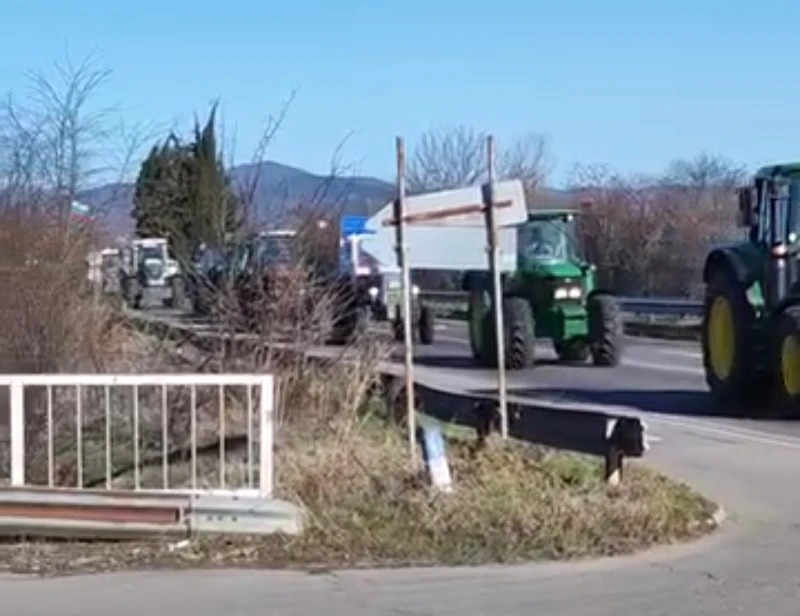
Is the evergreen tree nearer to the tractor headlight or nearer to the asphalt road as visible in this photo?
the asphalt road

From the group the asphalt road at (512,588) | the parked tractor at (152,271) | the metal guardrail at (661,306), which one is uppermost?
the parked tractor at (152,271)

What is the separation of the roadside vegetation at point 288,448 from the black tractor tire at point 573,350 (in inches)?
444

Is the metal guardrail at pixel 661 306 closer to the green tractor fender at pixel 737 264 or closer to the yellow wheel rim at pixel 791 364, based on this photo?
the green tractor fender at pixel 737 264

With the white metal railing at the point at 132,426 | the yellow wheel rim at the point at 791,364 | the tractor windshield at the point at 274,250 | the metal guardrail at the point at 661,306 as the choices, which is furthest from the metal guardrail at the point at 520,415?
the metal guardrail at the point at 661,306

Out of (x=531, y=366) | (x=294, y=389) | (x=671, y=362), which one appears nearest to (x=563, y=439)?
(x=294, y=389)

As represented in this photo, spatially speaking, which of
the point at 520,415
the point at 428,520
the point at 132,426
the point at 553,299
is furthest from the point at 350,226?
the point at 428,520

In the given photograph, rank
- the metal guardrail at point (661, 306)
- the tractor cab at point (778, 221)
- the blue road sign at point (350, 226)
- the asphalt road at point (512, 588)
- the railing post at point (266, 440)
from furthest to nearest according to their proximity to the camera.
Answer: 1. the metal guardrail at point (661, 306)
2. the tractor cab at point (778, 221)
3. the blue road sign at point (350, 226)
4. the railing post at point (266, 440)
5. the asphalt road at point (512, 588)

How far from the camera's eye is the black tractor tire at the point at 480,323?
28844 millimetres

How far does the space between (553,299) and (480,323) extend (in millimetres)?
1323

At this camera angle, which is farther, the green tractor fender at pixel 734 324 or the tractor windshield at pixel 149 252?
the tractor windshield at pixel 149 252

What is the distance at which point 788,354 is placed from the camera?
20.3 meters

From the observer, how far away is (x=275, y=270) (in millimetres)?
15820

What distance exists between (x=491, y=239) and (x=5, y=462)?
398 cm

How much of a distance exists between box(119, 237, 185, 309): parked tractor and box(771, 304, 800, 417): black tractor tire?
686 centimetres
